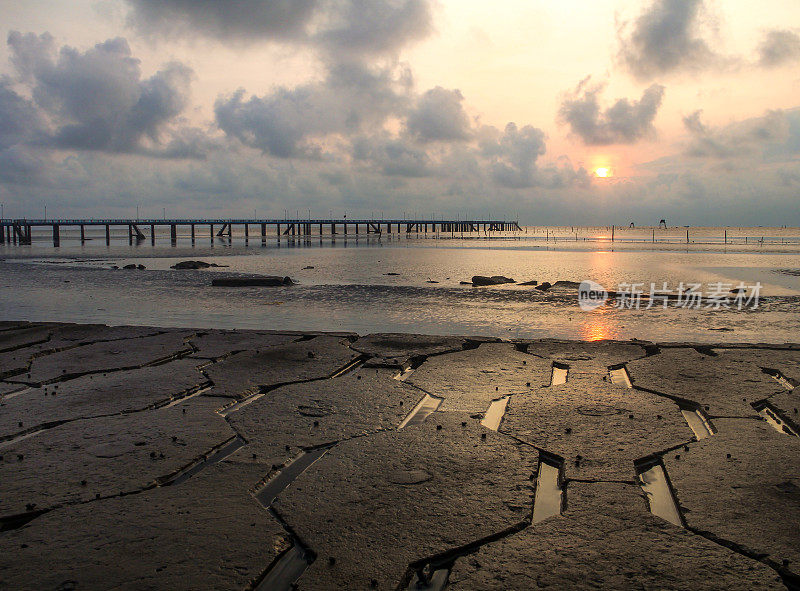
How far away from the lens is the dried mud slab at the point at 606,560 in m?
2.73

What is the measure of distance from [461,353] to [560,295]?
35.2 ft

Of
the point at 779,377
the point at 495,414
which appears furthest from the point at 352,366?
the point at 779,377

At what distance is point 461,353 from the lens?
26.7 ft

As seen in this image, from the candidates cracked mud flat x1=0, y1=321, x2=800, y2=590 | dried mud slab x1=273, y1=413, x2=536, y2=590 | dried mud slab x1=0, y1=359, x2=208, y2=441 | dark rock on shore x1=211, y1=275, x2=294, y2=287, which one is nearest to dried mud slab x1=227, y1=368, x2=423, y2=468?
cracked mud flat x1=0, y1=321, x2=800, y2=590

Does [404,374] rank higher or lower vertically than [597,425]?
lower

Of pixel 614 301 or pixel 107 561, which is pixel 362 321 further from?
pixel 107 561

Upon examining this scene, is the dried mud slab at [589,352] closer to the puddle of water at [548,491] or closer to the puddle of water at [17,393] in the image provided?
the puddle of water at [548,491]

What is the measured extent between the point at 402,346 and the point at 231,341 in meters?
2.76

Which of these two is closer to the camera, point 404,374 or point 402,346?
point 404,374

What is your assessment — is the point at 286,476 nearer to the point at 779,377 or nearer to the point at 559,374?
the point at 559,374

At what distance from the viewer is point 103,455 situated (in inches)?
170

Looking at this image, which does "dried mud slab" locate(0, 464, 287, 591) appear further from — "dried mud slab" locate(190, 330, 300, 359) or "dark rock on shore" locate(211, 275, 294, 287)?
"dark rock on shore" locate(211, 275, 294, 287)

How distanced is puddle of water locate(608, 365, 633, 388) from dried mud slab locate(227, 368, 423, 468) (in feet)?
8.02

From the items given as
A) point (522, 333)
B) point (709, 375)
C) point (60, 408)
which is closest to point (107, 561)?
point (60, 408)
